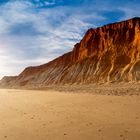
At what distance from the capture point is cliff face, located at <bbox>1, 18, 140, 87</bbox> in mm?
68794

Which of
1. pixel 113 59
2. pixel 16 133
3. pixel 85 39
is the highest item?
pixel 85 39

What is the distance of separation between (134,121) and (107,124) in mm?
1052

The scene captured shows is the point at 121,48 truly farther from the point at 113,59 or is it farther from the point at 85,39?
the point at 85,39

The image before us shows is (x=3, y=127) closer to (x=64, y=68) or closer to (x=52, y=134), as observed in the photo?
(x=52, y=134)

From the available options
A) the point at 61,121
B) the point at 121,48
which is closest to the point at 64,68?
the point at 121,48

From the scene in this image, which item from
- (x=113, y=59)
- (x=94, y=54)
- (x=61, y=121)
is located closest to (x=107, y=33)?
(x=94, y=54)

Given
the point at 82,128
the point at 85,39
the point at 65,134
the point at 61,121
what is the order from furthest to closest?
1. the point at 85,39
2. the point at 61,121
3. the point at 82,128
4. the point at 65,134

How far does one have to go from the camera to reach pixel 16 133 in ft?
27.7

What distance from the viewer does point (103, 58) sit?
81.6 metres

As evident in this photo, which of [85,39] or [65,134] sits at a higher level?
[85,39]

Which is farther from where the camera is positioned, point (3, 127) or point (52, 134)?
point (3, 127)

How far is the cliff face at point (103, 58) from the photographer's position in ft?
226

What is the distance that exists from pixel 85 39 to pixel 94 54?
41.1 ft

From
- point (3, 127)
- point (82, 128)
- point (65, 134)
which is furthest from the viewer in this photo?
point (3, 127)
